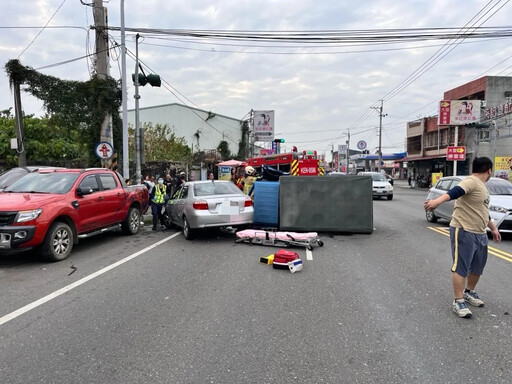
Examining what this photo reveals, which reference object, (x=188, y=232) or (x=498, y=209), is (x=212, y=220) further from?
(x=498, y=209)

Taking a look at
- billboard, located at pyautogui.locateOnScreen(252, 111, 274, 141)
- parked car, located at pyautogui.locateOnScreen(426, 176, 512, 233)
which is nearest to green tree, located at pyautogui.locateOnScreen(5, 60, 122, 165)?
parked car, located at pyautogui.locateOnScreen(426, 176, 512, 233)

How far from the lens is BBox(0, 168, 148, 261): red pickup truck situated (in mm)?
6328

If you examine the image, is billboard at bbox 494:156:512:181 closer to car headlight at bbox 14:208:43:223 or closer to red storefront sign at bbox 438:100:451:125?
red storefront sign at bbox 438:100:451:125

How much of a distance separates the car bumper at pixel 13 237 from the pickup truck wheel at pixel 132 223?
3512 mm

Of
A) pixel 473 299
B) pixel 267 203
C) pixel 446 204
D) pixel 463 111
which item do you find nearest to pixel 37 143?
pixel 267 203

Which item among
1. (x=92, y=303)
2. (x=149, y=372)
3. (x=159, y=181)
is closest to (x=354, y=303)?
(x=149, y=372)

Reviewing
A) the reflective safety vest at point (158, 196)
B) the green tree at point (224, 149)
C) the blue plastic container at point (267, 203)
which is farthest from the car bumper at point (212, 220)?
the green tree at point (224, 149)

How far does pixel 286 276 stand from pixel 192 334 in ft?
7.86

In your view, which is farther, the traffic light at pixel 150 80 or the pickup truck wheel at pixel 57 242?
the traffic light at pixel 150 80

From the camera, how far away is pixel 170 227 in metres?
11.7

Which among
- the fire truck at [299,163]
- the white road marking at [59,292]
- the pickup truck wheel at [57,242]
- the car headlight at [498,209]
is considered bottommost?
the white road marking at [59,292]

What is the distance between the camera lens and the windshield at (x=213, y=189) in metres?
9.35

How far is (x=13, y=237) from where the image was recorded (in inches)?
246

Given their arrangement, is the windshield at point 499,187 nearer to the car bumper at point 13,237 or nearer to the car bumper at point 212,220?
the car bumper at point 212,220
